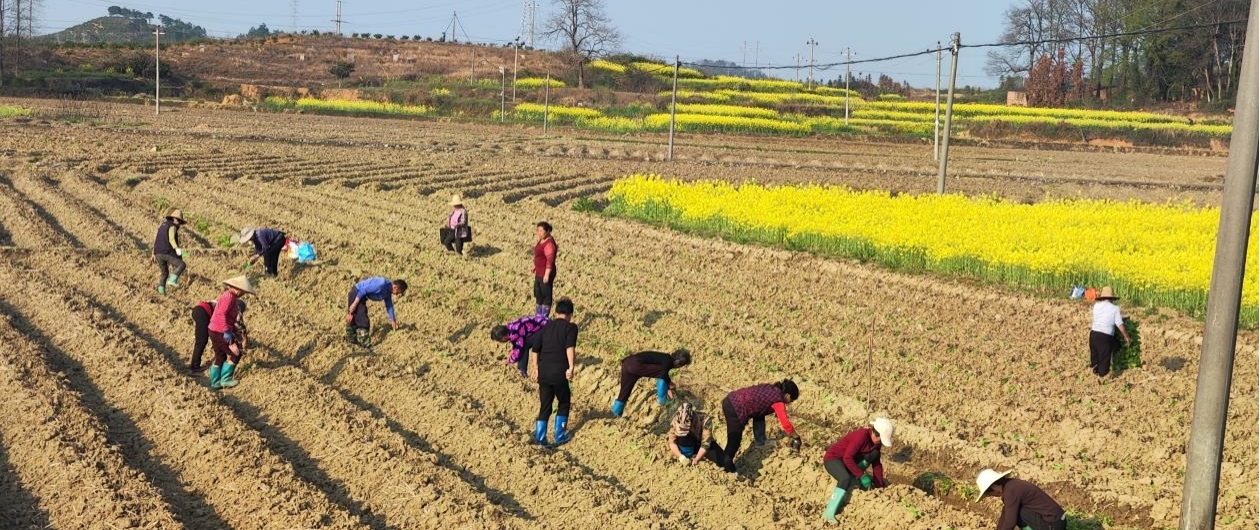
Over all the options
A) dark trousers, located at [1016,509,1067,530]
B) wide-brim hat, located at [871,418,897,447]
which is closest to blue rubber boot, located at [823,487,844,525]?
→ wide-brim hat, located at [871,418,897,447]

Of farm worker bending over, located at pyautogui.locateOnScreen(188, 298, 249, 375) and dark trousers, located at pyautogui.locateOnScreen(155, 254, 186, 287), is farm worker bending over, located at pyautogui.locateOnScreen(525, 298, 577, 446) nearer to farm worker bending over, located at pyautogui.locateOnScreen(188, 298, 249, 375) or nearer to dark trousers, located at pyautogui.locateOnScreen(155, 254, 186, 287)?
farm worker bending over, located at pyautogui.locateOnScreen(188, 298, 249, 375)

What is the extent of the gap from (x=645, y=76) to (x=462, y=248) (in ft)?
222

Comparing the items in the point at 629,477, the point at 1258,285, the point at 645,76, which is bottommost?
the point at 629,477

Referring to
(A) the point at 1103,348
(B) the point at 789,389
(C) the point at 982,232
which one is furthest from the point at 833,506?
(C) the point at 982,232

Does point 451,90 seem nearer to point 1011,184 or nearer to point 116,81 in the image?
point 116,81

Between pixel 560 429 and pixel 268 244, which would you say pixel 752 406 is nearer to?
pixel 560 429

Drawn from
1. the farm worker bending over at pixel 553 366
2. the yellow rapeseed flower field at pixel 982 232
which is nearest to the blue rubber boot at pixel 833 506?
the farm worker bending over at pixel 553 366

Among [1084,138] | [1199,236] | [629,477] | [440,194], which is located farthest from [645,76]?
[629,477]

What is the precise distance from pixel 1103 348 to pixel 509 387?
610cm

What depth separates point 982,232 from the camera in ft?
65.6

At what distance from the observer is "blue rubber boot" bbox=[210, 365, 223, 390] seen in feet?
38.8

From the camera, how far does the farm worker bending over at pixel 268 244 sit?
16.7 meters

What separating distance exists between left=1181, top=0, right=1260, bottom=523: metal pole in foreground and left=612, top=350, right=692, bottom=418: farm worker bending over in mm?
4528

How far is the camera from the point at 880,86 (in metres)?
92.9
